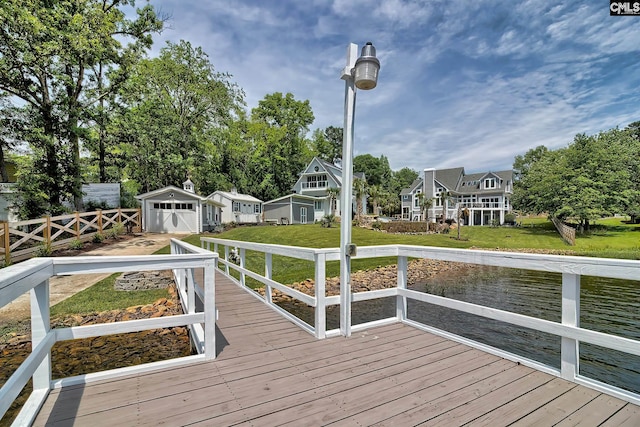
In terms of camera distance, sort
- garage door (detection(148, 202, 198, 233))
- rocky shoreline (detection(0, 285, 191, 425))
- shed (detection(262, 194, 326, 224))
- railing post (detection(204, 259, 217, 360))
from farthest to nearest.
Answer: shed (detection(262, 194, 326, 224))
garage door (detection(148, 202, 198, 233))
rocky shoreline (detection(0, 285, 191, 425))
railing post (detection(204, 259, 217, 360))

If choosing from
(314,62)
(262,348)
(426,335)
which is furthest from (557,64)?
(262,348)

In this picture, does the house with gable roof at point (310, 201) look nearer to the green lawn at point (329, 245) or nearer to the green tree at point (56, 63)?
the green lawn at point (329, 245)

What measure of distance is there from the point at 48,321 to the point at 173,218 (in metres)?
20.1

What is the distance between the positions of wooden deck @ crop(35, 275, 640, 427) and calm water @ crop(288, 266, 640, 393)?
2887 millimetres

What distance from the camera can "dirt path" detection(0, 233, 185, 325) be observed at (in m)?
6.50

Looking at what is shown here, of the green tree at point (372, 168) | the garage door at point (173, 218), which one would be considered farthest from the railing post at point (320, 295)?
the green tree at point (372, 168)

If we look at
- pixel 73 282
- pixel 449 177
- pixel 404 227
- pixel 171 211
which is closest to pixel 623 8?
pixel 73 282

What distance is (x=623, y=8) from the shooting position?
4930 millimetres

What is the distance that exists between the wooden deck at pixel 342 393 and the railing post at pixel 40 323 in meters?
0.13

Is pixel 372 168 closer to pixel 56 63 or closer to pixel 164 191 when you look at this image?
pixel 164 191

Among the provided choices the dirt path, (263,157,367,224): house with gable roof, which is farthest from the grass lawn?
(263,157,367,224): house with gable roof

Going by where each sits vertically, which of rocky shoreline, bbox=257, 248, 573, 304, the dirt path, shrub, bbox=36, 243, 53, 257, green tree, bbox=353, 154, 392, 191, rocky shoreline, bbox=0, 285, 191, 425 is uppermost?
green tree, bbox=353, 154, 392, 191

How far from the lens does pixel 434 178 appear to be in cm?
3988

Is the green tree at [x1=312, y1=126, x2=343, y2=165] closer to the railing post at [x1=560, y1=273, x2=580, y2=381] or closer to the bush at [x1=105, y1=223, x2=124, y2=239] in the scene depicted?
the bush at [x1=105, y1=223, x2=124, y2=239]
